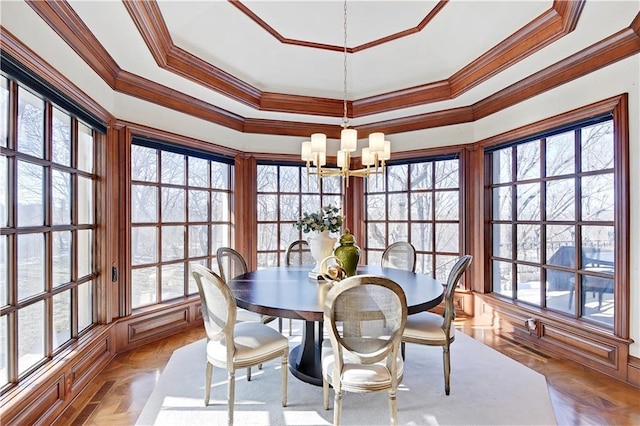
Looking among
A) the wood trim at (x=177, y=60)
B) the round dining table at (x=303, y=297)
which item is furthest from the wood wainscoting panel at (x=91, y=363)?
the wood trim at (x=177, y=60)

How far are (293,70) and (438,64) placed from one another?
59.5 inches

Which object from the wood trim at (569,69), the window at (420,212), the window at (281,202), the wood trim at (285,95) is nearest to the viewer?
the wood trim at (285,95)

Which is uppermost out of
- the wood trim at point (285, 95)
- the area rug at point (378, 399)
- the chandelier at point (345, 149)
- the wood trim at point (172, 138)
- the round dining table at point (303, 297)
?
the wood trim at point (285, 95)

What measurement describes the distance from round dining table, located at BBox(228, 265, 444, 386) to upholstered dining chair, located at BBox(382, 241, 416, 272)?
34 centimetres

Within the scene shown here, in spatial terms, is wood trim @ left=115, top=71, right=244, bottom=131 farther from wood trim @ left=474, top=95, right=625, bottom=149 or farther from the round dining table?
wood trim @ left=474, top=95, right=625, bottom=149

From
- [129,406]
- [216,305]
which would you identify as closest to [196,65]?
[216,305]

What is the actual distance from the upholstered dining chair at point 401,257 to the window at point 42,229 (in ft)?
9.13

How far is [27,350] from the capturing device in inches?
77.6

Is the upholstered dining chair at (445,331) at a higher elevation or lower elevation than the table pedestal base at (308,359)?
higher

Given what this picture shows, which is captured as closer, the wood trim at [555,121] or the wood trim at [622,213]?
the wood trim at [622,213]

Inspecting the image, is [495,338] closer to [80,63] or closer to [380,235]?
[380,235]

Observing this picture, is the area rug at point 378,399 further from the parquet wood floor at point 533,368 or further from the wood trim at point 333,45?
the wood trim at point 333,45

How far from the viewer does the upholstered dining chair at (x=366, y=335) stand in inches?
71.6

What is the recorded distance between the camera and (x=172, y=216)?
3.63 meters
